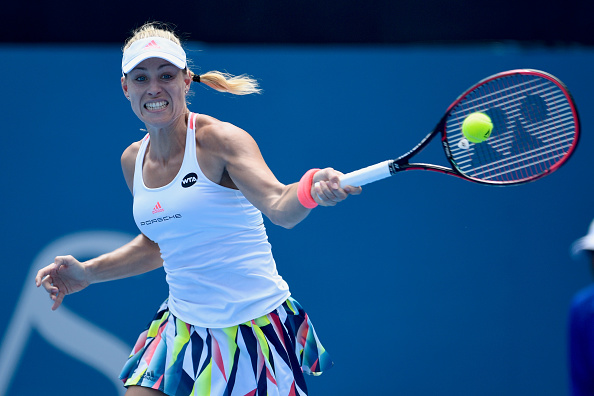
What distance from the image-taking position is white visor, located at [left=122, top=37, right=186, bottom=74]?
226 centimetres

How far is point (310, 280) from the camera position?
3.68 meters

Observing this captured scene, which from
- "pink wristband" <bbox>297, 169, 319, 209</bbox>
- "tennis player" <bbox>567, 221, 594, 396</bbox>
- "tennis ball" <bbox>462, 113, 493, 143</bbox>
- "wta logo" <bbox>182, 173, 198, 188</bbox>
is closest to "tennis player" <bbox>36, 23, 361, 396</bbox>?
"wta logo" <bbox>182, 173, 198, 188</bbox>

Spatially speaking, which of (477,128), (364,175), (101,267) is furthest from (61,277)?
(477,128)

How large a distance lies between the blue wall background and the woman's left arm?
1501 millimetres

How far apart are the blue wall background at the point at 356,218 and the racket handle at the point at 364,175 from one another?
172cm

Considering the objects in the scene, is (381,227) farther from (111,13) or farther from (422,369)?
(111,13)

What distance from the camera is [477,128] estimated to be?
2.09m

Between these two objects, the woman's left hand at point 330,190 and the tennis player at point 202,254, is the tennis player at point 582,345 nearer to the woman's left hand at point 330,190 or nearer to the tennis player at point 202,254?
the woman's left hand at point 330,190

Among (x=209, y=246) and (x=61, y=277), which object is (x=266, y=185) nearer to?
(x=209, y=246)

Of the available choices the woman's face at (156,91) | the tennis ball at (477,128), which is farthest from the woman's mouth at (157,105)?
the tennis ball at (477,128)

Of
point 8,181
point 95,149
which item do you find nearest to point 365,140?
point 95,149

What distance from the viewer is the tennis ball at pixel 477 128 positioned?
6.85ft

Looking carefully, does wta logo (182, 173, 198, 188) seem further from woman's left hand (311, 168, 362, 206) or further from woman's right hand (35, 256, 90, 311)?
woman's right hand (35, 256, 90, 311)

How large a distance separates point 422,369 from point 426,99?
1322mm
